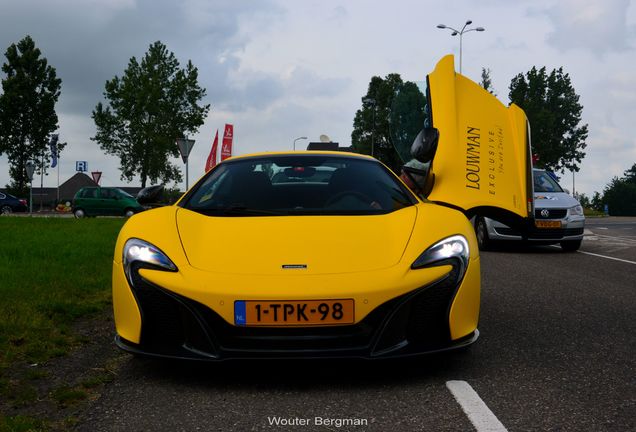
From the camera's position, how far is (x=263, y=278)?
3217 mm

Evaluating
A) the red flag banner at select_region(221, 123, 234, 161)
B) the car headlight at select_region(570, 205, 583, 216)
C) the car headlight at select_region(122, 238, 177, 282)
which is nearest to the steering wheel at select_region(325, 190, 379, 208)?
the car headlight at select_region(122, 238, 177, 282)

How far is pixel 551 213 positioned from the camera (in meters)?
11.7

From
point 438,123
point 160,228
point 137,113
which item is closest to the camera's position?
point 160,228

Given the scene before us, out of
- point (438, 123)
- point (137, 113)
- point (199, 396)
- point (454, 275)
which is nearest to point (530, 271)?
point (438, 123)

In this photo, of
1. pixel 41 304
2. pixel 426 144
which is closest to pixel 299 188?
pixel 426 144

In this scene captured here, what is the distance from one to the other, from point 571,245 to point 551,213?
3.02ft

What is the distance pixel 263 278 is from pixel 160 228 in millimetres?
823

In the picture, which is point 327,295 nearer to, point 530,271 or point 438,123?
point 438,123

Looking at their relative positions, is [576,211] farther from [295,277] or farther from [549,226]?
[295,277]

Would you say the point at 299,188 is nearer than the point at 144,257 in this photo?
No

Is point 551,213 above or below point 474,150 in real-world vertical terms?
below

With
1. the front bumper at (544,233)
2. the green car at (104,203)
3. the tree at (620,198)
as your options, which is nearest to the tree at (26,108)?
the green car at (104,203)

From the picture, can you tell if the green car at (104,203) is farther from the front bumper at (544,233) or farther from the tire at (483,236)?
the front bumper at (544,233)

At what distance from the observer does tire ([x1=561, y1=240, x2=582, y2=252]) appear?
12.1m
